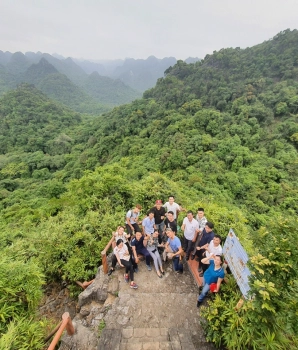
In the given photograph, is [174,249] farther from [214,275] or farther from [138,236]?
[214,275]

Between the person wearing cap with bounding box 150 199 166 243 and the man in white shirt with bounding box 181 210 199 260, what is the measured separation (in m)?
0.74

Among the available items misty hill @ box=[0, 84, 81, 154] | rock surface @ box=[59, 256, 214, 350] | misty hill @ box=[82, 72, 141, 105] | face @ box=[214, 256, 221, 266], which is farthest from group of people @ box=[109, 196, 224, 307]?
misty hill @ box=[82, 72, 141, 105]

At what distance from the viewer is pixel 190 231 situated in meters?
5.24

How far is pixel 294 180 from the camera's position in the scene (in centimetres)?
1942

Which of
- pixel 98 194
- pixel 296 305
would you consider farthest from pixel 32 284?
pixel 98 194

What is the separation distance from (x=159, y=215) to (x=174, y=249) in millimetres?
1074

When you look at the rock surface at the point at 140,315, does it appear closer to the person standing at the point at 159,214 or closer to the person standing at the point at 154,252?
the person standing at the point at 154,252

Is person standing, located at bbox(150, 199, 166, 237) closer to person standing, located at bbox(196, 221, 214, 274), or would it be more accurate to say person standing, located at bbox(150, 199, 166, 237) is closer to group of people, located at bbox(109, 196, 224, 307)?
group of people, located at bbox(109, 196, 224, 307)

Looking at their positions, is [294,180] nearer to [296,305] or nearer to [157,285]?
[157,285]

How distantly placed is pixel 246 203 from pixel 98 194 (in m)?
13.9

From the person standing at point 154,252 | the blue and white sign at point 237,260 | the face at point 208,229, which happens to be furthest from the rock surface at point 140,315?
the face at point 208,229

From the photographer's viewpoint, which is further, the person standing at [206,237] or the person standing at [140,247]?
the person standing at [140,247]

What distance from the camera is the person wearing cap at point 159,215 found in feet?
18.8

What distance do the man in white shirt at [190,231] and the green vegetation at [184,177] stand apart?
1.19m
